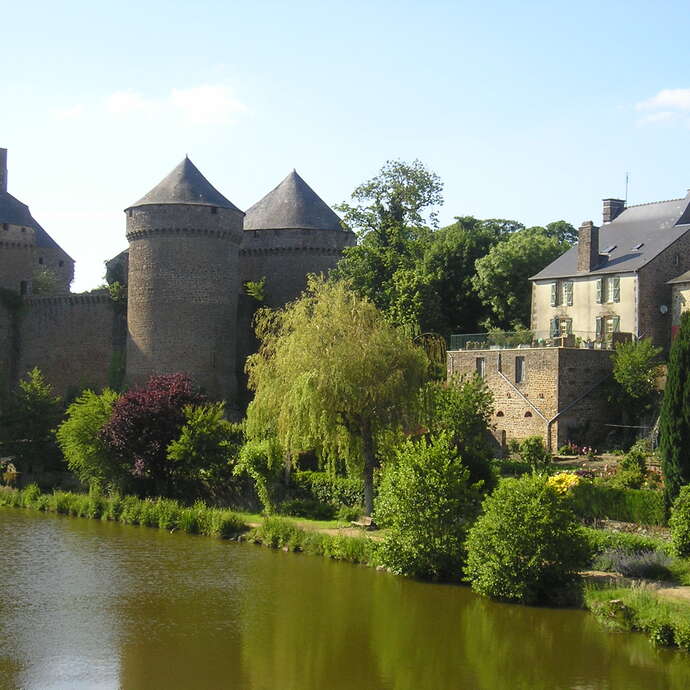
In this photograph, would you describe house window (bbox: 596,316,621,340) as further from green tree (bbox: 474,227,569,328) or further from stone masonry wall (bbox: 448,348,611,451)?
green tree (bbox: 474,227,569,328)

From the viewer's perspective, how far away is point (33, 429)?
3503 cm

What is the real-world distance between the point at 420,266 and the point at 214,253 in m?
7.50

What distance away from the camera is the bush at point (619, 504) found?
70.6ft

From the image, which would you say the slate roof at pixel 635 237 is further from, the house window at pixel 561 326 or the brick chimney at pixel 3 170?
the brick chimney at pixel 3 170

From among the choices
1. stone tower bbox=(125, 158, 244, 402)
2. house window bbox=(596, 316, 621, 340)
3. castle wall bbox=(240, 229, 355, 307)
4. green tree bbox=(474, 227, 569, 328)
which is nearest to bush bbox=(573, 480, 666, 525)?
house window bbox=(596, 316, 621, 340)

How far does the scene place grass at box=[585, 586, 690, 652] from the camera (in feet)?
52.3

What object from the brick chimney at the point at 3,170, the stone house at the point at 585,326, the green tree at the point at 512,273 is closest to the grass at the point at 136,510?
the stone house at the point at 585,326

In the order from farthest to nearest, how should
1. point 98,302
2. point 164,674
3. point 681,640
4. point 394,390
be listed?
point 98,302 < point 394,390 < point 681,640 < point 164,674

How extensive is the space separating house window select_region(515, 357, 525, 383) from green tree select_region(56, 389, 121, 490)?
37.5 ft

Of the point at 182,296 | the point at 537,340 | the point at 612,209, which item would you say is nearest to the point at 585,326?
the point at 537,340

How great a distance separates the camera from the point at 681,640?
15.8 metres

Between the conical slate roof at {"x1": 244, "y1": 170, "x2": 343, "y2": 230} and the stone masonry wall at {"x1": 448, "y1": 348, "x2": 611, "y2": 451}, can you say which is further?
the conical slate roof at {"x1": 244, "y1": 170, "x2": 343, "y2": 230}

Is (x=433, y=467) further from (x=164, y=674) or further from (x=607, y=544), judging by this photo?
(x=164, y=674)

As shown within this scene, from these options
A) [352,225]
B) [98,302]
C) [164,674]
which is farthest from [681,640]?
[98,302]
